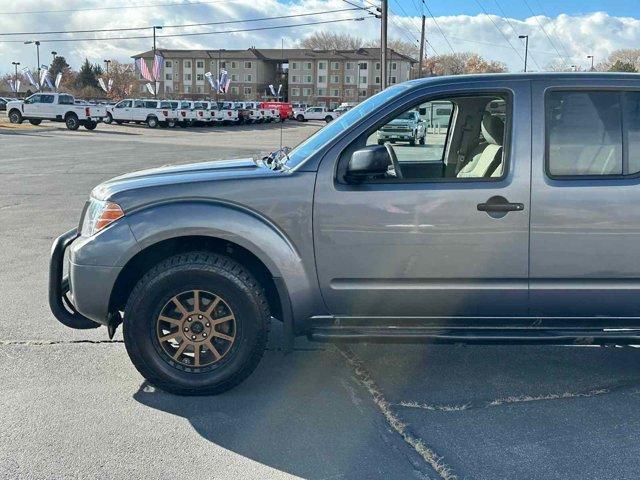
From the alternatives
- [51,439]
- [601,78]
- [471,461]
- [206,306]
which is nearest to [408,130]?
[601,78]

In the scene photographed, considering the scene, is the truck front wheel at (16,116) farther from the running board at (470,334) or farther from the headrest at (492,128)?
the running board at (470,334)

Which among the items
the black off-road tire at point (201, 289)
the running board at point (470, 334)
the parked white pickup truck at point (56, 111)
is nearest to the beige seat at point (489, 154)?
the running board at point (470, 334)

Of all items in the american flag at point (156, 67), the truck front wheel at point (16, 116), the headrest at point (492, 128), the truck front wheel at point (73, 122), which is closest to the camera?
the headrest at point (492, 128)

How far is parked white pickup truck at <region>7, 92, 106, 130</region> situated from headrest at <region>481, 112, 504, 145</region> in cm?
3713

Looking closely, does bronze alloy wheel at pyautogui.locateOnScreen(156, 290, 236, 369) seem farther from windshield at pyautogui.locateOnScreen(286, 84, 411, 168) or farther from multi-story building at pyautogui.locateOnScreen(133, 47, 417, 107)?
multi-story building at pyautogui.locateOnScreen(133, 47, 417, 107)

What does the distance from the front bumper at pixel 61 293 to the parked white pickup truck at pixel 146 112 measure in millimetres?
42756

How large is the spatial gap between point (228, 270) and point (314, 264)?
51cm

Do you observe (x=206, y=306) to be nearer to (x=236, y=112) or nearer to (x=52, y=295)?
(x=52, y=295)

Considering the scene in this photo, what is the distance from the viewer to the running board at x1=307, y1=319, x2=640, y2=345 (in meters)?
3.82

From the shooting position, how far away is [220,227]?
12.3 feet

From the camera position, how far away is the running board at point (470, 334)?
12.5 ft

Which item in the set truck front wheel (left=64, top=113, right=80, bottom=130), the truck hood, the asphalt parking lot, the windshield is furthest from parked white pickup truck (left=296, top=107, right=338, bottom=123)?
the truck hood

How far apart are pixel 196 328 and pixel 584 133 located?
2.63 m

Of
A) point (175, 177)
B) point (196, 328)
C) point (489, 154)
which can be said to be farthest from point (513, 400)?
point (175, 177)
